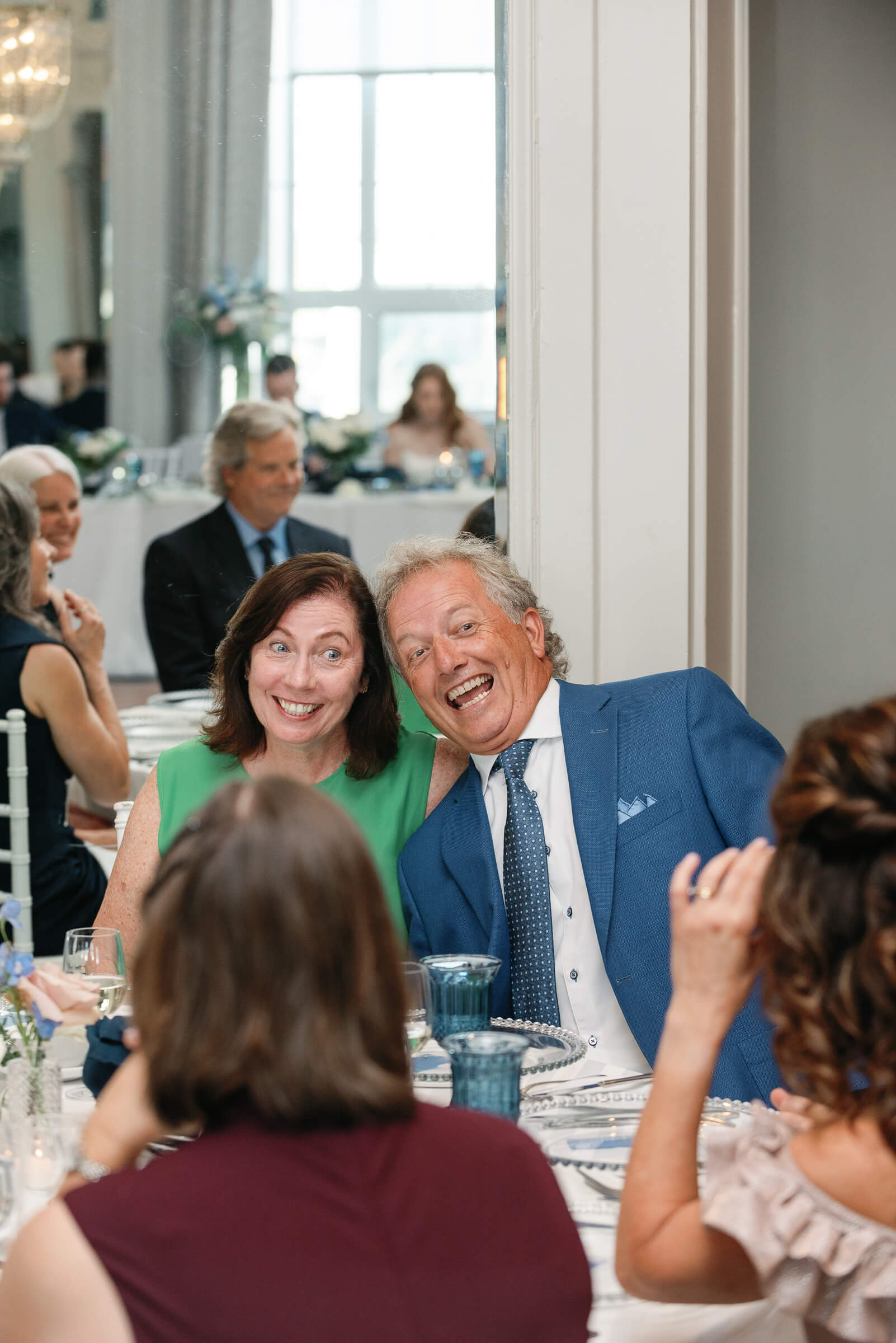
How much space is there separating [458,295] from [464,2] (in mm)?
715

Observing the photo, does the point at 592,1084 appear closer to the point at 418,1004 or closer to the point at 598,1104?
the point at 598,1104

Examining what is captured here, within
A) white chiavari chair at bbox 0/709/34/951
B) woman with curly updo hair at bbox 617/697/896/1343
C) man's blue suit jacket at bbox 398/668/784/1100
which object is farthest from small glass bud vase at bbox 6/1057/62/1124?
white chiavari chair at bbox 0/709/34/951

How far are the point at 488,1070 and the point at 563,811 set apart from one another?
88 cm

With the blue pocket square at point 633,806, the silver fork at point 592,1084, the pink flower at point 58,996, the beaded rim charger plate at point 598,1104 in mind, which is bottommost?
the silver fork at point 592,1084

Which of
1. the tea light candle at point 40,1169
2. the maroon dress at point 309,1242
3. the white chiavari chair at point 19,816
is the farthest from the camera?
the white chiavari chair at point 19,816

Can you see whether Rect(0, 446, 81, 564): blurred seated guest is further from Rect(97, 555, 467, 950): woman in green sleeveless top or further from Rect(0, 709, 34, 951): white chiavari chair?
Rect(97, 555, 467, 950): woman in green sleeveless top

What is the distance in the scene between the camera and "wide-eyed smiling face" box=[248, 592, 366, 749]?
2248mm

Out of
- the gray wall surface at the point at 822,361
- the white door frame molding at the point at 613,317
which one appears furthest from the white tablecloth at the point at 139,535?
the gray wall surface at the point at 822,361

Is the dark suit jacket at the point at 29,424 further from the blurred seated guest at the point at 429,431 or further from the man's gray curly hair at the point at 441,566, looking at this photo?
the man's gray curly hair at the point at 441,566

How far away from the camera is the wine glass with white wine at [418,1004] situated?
1545 millimetres

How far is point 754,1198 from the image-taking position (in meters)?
1.02

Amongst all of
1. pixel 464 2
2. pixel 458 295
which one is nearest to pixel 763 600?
pixel 458 295

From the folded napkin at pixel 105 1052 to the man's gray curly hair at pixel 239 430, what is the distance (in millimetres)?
2367

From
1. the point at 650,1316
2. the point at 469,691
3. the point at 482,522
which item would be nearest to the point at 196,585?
the point at 482,522
